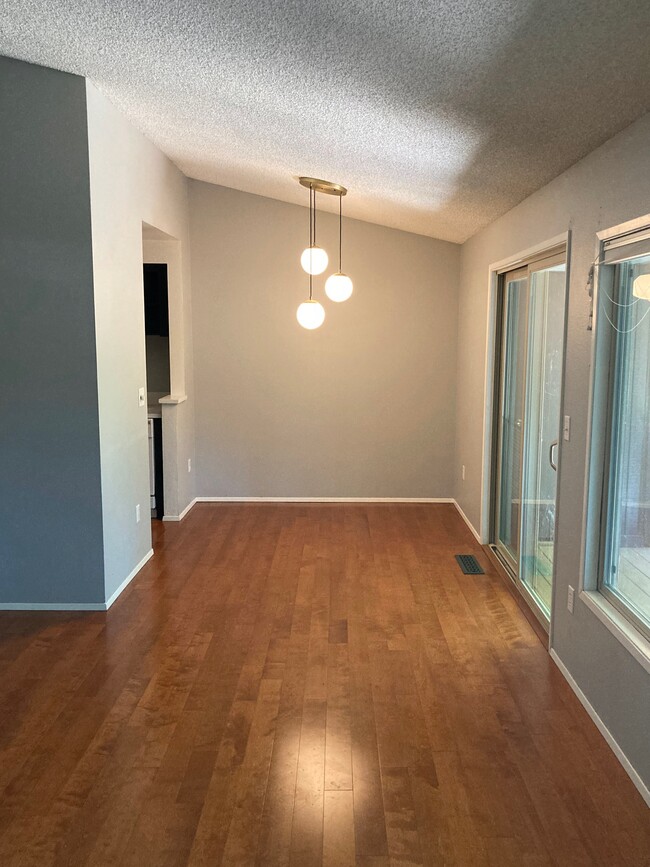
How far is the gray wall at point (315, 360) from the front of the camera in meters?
6.92

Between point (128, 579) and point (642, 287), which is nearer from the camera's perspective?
point (642, 287)

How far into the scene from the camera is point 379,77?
2920mm

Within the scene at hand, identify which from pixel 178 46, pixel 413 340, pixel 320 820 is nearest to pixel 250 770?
pixel 320 820

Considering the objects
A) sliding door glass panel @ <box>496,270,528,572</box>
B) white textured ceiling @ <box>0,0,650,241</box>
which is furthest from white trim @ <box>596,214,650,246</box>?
sliding door glass panel @ <box>496,270,528,572</box>

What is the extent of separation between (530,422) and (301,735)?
2.48 meters

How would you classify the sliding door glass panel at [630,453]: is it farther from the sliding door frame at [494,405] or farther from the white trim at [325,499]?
the white trim at [325,499]

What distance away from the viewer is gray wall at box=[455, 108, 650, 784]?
2.71 metres

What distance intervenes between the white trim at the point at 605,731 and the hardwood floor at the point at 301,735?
35mm

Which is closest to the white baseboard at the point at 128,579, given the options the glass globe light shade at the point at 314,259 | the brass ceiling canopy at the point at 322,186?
the glass globe light shade at the point at 314,259

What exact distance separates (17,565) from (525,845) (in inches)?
126

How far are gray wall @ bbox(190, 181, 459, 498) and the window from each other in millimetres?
3924

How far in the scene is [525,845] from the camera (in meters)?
2.38

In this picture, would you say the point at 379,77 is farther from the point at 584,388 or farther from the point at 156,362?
the point at 156,362

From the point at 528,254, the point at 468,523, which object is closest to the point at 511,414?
the point at 528,254
